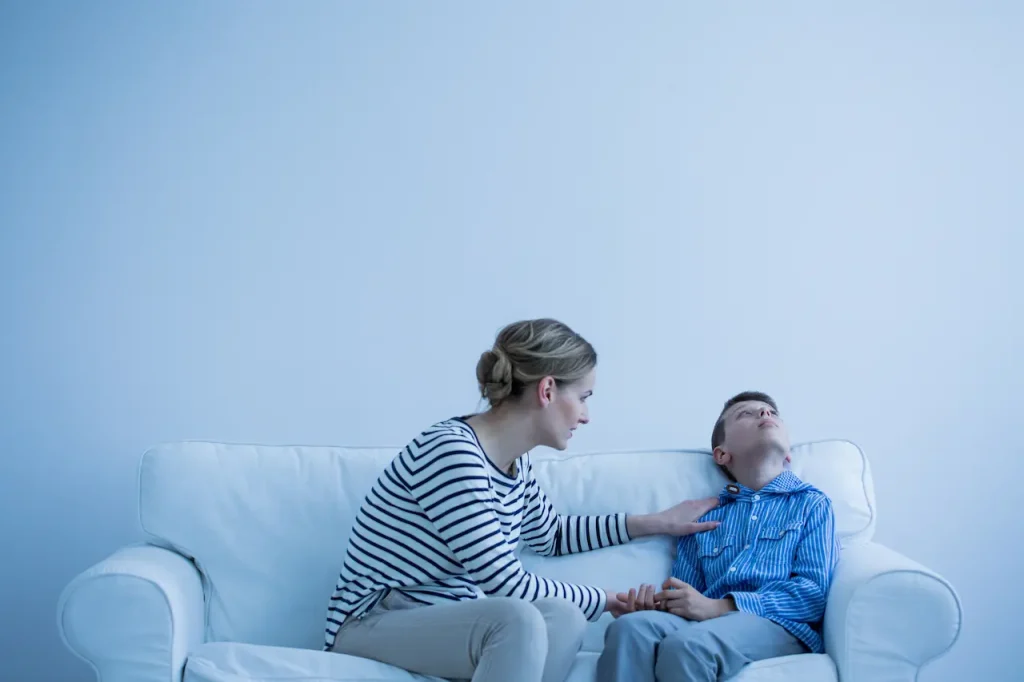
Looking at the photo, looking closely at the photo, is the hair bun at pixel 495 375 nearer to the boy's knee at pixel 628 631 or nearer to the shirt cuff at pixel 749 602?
the boy's knee at pixel 628 631

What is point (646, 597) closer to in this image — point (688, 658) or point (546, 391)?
point (688, 658)

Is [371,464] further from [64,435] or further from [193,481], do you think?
[64,435]

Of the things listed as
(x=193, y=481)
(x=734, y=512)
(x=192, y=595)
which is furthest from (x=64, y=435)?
(x=734, y=512)

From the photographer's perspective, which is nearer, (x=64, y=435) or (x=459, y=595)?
(x=459, y=595)

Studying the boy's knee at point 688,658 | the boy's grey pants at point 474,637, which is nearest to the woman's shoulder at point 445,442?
the boy's grey pants at point 474,637

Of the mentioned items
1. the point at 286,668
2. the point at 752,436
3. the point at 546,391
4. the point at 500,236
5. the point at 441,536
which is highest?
the point at 500,236

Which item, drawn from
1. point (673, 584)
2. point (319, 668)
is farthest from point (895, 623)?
point (319, 668)

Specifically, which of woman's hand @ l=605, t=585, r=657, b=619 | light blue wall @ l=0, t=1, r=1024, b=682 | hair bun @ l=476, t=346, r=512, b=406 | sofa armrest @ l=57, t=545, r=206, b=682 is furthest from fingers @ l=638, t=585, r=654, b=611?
sofa armrest @ l=57, t=545, r=206, b=682

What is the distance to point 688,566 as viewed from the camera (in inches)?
77.5

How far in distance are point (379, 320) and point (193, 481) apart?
0.67 meters

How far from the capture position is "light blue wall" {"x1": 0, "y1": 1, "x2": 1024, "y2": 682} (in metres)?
2.44

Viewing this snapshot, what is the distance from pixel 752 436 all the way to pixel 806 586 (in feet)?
1.14

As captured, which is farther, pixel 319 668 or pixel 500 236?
pixel 500 236

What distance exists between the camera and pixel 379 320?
8.18ft
